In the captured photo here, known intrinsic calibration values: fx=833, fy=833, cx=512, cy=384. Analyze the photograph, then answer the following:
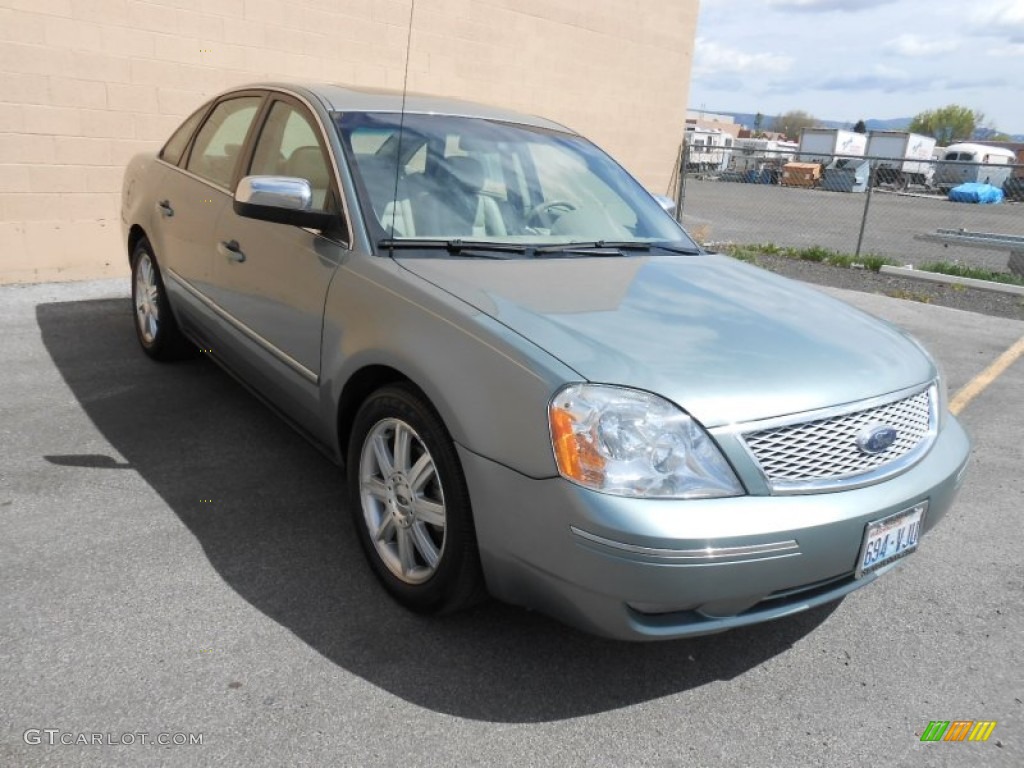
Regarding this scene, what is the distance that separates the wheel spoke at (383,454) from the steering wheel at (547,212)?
1.14 m

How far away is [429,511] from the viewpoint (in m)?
2.54

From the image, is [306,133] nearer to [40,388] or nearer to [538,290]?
[538,290]

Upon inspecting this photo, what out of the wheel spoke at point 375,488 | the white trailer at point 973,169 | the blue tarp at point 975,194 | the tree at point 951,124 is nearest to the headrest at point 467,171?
the wheel spoke at point 375,488

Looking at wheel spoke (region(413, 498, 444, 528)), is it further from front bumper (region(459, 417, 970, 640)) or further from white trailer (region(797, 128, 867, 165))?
white trailer (region(797, 128, 867, 165))

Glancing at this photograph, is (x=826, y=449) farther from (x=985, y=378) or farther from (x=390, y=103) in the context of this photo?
(x=985, y=378)

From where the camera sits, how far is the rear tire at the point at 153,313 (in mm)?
4766

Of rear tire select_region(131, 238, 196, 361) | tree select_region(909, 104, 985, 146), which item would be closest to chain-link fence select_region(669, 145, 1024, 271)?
rear tire select_region(131, 238, 196, 361)

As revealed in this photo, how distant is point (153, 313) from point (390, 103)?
7.35 feet

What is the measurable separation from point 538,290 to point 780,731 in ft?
4.81

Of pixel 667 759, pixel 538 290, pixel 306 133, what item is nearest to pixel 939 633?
pixel 667 759

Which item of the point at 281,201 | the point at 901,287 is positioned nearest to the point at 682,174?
the point at 901,287

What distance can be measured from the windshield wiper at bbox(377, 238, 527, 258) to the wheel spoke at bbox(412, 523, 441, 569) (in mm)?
980

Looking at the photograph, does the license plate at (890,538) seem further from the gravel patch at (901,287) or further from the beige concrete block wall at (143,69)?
the gravel patch at (901,287)

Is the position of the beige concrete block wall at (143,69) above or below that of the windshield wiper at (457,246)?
above
